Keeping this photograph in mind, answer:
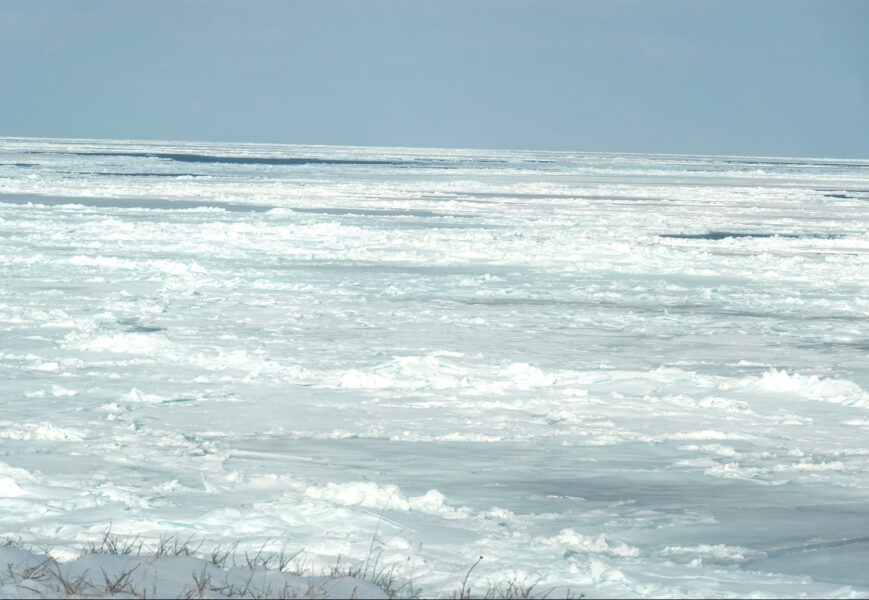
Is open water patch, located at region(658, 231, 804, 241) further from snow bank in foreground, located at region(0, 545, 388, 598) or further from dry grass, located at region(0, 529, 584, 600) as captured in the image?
snow bank in foreground, located at region(0, 545, 388, 598)

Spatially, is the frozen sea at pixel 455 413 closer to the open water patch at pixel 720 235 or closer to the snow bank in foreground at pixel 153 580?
the snow bank in foreground at pixel 153 580

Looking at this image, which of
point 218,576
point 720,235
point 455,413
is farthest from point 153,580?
point 720,235

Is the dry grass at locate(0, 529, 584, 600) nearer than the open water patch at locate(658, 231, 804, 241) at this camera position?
Yes

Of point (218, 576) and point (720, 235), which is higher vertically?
point (720, 235)

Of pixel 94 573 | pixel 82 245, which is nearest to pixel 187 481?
pixel 94 573

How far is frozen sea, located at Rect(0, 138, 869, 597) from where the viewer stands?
178 inches

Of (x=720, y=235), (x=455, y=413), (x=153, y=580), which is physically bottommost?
(x=153, y=580)

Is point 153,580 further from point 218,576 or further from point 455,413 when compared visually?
point 455,413

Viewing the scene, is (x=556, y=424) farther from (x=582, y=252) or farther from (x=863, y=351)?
(x=582, y=252)

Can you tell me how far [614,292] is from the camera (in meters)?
12.8

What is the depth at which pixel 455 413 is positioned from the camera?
6.88 metres

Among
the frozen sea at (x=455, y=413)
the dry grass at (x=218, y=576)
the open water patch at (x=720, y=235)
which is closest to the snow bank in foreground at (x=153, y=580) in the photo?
the dry grass at (x=218, y=576)

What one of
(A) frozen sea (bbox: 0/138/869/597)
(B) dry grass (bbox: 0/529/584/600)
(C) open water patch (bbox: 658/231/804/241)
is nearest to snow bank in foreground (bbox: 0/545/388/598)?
(B) dry grass (bbox: 0/529/584/600)

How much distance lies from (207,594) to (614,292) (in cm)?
983
